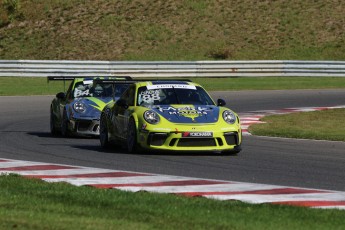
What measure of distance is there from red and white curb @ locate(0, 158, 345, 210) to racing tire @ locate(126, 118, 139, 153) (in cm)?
236

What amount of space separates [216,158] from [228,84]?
24.9 metres

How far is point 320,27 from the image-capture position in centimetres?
5506

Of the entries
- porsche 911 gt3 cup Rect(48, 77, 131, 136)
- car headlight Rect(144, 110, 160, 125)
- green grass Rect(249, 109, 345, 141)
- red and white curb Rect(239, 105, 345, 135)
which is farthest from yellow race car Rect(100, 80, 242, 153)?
red and white curb Rect(239, 105, 345, 135)

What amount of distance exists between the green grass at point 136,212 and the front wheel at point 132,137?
17.3ft

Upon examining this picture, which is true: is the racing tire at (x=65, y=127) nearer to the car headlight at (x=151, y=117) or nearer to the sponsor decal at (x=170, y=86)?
the sponsor decal at (x=170, y=86)

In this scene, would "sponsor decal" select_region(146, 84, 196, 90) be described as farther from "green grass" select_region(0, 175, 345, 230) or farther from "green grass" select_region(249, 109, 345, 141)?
"green grass" select_region(0, 175, 345, 230)

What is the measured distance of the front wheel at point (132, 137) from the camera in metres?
16.9

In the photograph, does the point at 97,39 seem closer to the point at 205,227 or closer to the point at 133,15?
the point at 133,15

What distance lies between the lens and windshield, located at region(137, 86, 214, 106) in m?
17.6

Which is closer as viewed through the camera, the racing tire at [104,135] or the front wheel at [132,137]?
the front wheel at [132,137]

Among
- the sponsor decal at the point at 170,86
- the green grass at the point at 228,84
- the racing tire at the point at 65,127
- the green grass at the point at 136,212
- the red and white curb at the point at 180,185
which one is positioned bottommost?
the green grass at the point at 228,84

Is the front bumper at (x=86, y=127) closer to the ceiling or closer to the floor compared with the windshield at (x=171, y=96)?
closer to the floor

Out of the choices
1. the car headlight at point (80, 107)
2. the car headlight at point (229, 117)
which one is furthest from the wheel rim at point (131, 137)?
the car headlight at point (80, 107)

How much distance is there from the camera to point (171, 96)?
1773 cm
